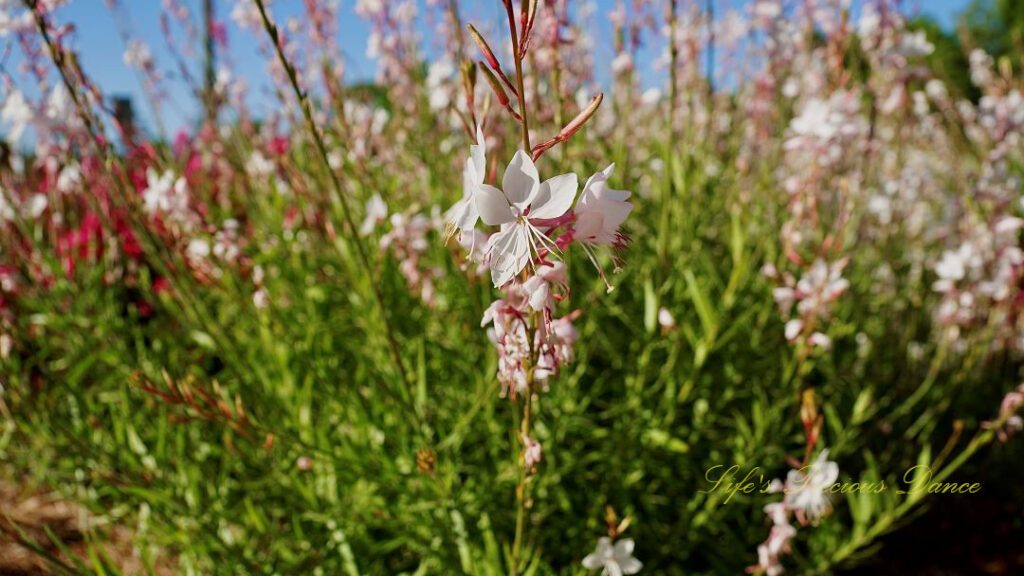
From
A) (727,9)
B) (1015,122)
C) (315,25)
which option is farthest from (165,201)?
(727,9)

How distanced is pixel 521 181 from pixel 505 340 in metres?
0.26

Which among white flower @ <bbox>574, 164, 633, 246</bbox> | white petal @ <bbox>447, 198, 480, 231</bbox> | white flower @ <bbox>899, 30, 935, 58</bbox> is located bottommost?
white flower @ <bbox>574, 164, 633, 246</bbox>

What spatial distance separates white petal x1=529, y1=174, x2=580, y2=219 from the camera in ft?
2.36

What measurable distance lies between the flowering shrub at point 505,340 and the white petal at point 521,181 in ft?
0.43

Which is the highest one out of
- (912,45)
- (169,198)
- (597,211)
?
(169,198)

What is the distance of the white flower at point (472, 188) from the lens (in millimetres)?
696

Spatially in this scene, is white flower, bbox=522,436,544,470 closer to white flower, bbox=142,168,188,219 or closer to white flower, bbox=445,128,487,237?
white flower, bbox=445,128,487,237

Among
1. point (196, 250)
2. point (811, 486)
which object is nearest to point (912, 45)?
point (811, 486)

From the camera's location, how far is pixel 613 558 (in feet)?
4.49

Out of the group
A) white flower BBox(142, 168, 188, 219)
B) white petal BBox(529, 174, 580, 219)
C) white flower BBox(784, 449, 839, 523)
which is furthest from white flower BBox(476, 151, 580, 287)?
white flower BBox(142, 168, 188, 219)

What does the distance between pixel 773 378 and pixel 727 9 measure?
2.67 meters

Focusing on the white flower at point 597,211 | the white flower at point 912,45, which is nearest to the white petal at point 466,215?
the white flower at point 597,211

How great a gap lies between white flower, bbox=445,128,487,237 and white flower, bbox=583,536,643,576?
84 centimetres

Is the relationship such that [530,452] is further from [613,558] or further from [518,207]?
[613,558]
